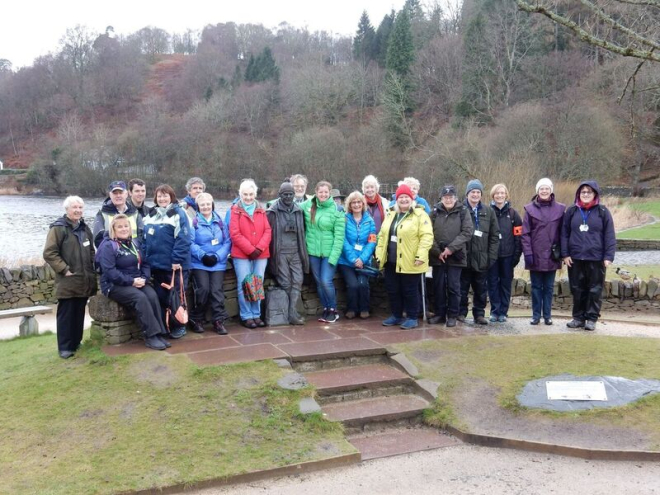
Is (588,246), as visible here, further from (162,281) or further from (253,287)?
(162,281)

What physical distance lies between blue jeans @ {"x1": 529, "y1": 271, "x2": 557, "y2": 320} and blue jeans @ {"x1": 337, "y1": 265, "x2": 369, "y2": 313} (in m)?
2.32

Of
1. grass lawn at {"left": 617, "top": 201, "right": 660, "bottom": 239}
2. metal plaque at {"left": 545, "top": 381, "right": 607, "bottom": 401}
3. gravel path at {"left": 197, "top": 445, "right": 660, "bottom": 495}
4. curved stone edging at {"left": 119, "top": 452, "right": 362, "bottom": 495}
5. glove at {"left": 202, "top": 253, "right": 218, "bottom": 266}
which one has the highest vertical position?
glove at {"left": 202, "top": 253, "right": 218, "bottom": 266}

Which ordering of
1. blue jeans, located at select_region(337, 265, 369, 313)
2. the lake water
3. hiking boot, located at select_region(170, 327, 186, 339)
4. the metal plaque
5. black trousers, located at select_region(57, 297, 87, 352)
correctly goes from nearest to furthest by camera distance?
the metal plaque < black trousers, located at select_region(57, 297, 87, 352) < hiking boot, located at select_region(170, 327, 186, 339) < blue jeans, located at select_region(337, 265, 369, 313) < the lake water

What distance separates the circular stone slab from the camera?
18.4 feet

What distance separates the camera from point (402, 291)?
26.8ft

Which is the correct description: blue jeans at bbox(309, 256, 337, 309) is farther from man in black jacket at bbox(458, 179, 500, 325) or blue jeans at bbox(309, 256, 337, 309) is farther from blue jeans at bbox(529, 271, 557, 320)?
blue jeans at bbox(529, 271, 557, 320)

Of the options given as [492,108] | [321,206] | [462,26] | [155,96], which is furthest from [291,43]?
[321,206]

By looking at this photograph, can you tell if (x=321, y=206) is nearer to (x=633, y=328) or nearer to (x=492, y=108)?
(x=633, y=328)

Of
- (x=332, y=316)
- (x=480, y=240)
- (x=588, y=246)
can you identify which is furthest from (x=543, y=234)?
(x=332, y=316)

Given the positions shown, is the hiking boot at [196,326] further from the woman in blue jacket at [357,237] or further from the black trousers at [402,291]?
the black trousers at [402,291]

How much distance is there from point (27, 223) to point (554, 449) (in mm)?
42140

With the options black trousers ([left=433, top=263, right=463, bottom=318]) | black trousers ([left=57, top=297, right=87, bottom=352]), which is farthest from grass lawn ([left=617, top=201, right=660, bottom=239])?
black trousers ([left=57, top=297, right=87, bottom=352])

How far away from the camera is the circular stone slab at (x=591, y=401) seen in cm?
562

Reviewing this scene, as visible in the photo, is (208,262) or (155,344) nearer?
(155,344)
